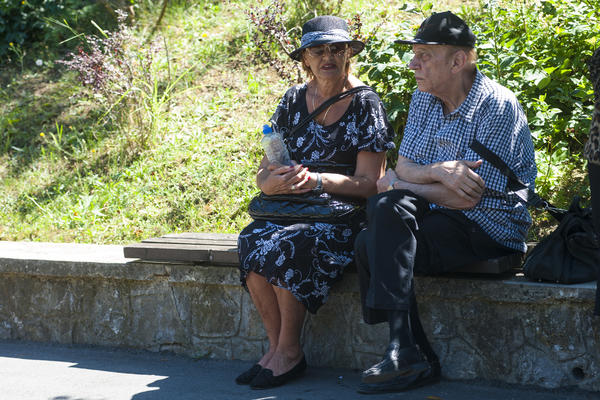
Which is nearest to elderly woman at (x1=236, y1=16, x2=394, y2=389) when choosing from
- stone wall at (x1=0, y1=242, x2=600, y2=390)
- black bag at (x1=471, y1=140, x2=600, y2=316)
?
stone wall at (x1=0, y1=242, x2=600, y2=390)

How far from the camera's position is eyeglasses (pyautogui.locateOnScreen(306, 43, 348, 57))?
401 centimetres

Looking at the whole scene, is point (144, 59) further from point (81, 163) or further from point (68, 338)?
point (68, 338)

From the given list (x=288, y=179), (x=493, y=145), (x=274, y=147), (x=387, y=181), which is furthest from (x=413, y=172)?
(x=274, y=147)

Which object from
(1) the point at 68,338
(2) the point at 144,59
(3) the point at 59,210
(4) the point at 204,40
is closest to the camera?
(1) the point at 68,338

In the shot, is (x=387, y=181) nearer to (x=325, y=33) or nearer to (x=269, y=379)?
(x=325, y=33)

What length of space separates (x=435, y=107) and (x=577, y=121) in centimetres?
142

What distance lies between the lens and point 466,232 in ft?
11.5

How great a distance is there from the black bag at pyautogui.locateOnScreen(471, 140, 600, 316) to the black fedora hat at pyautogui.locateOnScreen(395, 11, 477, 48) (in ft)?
1.49

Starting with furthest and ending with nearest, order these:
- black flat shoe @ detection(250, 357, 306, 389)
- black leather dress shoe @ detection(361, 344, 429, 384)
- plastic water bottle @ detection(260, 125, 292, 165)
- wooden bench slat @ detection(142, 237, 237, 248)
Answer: wooden bench slat @ detection(142, 237, 237, 248), plastic water bottle @ detection(260, 125, 292, 165), black flat shoe @ detection(250, 357, 306, 389), black leather dress shoe @ detection(361, 344, 429, 384)

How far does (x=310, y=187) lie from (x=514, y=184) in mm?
922

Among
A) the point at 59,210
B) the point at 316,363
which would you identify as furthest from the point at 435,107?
the point at 59,210

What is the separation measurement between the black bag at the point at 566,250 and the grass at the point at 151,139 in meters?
2.35

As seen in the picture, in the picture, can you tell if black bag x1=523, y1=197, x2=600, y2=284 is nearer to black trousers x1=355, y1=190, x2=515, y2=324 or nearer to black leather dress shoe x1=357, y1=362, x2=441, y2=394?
black trousers x1=355, y1=190, x2=515, y2=324

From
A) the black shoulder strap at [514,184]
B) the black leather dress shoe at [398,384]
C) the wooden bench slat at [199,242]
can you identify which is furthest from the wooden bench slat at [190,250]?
the black shoulder strap at [514,184]
